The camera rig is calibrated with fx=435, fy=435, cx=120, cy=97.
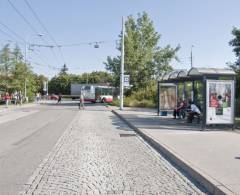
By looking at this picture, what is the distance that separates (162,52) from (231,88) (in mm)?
39197

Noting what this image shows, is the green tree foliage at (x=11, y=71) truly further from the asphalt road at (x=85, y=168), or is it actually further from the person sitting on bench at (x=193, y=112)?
the asphalt road at (x=85, y=168)

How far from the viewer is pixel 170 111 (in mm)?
28672

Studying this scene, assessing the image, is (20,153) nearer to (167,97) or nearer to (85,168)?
(85,168)

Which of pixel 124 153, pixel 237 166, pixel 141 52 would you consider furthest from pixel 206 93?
pixel 141 52

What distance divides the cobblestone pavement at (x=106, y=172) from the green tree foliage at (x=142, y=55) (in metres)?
40.8

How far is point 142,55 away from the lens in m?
55.0

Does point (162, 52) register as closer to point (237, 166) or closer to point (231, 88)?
point (231, 88)

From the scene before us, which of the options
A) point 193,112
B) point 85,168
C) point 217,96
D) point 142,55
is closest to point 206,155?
point 85,168

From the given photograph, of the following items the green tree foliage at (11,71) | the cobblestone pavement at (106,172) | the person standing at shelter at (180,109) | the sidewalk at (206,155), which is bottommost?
the cobblestone pavement at (106,172)

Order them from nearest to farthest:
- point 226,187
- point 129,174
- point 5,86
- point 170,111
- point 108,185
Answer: point 226,187
point 108,185
point 129,174
point 170,111
point 5,86

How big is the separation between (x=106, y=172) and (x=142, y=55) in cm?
4656

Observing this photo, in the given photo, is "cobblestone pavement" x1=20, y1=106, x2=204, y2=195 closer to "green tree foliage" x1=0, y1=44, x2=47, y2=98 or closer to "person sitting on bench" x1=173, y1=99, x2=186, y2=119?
"person sitting on bench" x1=173, y1=99, x2=186, y2=119

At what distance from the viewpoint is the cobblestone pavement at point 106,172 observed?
7520 millimetres

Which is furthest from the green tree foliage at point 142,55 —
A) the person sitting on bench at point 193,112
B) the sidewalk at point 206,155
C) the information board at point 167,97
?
the sidewalk at point 206,155
